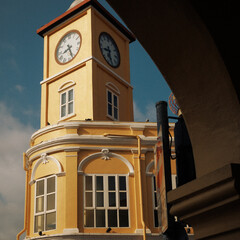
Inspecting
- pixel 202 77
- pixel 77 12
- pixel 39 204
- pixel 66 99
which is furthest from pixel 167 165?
pixel 77 12

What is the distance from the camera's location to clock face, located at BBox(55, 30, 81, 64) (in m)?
24.1

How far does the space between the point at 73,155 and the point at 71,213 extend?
7.77ft

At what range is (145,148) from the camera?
1861 centimetres

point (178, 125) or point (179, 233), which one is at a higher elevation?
point (178, 125)

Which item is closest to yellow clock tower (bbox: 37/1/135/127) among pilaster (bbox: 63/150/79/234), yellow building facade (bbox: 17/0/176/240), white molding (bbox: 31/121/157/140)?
yellow building facade (bbox: 17/0/176/240)

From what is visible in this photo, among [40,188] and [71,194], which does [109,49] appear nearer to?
[40,188]

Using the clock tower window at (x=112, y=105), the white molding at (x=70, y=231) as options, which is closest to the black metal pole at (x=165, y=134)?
the white molding at (x=70, y=231)

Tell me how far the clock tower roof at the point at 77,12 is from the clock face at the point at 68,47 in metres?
1.00

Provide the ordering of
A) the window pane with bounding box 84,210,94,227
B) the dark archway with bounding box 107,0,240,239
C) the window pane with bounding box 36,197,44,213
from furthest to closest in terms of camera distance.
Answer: the window pane with bounding box 36,197,44,213
the window pane with bounding box 84,210,94,227
the dark archway with bounding box 107,0,240,239

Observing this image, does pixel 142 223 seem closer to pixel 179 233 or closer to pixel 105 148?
pixel 105 148

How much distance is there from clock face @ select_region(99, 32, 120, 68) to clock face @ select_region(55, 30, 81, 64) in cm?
132

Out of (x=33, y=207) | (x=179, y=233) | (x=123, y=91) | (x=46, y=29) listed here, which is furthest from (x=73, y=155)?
(x=179, y=233)

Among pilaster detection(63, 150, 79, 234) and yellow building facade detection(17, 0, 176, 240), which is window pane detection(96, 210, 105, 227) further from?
pilaster detection(63, 150, 79, 234)

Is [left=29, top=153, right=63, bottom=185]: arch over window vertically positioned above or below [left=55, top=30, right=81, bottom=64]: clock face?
below
